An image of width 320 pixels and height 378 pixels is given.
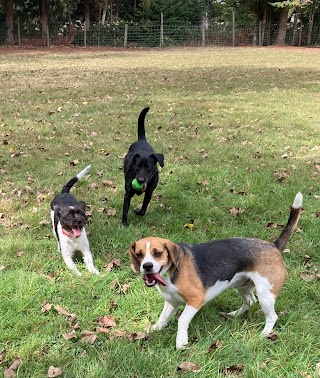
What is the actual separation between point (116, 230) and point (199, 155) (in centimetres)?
292

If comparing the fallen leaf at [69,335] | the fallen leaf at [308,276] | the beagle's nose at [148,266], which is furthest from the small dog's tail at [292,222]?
the fallen leaf at [69,335]

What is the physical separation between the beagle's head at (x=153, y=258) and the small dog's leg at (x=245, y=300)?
0.76 meters

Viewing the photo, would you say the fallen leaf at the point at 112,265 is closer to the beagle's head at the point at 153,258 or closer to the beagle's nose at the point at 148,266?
the beagle's head at the point at 153,258

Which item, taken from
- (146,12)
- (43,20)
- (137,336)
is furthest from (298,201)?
(146,12)

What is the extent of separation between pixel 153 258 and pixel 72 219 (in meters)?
1.54

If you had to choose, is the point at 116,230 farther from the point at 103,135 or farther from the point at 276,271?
the point at 103,135

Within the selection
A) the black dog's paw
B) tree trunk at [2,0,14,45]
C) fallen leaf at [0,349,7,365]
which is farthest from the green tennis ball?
tree trunk at [2,0,14,45]

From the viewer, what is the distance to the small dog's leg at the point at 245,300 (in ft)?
11.0

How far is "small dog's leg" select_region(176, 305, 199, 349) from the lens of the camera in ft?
9.74

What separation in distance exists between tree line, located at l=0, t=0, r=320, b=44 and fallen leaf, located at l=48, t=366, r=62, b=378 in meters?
34.9

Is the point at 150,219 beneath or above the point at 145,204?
beneath

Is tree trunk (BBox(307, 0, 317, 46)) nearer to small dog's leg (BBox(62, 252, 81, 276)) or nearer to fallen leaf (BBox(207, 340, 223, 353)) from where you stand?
small dog's leg (BBox(62, 252, 81, 276))

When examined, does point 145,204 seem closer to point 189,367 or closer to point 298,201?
point 298,201

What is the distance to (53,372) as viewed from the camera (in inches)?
109
